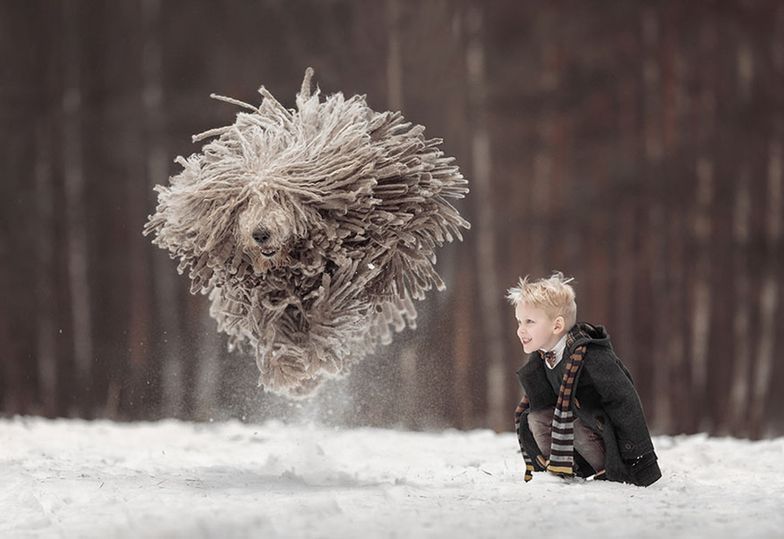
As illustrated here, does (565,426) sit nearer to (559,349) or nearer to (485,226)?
(559,349)

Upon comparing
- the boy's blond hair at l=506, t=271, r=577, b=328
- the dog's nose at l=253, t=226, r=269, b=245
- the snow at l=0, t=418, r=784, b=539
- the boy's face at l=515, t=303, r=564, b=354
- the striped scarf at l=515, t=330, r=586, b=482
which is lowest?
the snow at l=0, t=418, r=784, b=539

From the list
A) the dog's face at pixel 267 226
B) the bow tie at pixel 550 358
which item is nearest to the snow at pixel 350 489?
the bow tie at pixel 550 358

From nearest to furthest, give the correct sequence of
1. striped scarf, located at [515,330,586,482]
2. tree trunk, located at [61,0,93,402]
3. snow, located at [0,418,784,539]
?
snow, located at [0,418,784,539] < striped scarf, located at [515,330,586,482] < tree trunk, located at [61,0,93,402]

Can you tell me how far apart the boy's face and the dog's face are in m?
0.76

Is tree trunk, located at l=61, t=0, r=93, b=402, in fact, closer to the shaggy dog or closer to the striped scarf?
the shaggy dog

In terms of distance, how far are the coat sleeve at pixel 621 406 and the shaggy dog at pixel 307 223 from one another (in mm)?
654

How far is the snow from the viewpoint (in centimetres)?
224

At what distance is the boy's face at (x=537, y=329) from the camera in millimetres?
3186

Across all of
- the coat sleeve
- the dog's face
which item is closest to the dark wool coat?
the coat sleeve

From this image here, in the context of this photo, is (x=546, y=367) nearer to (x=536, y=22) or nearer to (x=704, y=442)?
(x=704, y=442)

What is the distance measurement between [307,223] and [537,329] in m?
0.79

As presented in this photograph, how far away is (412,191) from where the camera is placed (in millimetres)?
3346

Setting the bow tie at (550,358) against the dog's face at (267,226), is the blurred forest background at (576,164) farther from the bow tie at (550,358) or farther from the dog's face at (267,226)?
the dog's face at (267,226)

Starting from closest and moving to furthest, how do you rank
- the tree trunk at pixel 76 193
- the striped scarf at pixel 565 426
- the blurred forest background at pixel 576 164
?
the striped scarf at pixel 565 426 < the blurred forest background at pixel 576 164 < the tree trunk at pixel 76 193
